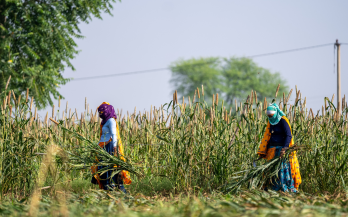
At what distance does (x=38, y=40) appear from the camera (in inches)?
459

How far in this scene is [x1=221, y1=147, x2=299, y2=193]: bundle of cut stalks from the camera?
396 centimetres

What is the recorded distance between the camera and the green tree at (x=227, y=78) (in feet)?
103

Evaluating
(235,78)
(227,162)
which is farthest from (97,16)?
(235,78)

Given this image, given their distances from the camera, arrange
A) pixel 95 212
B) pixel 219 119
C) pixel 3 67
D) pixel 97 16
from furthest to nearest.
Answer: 1. pixel 97 16
2. pixel 3 67
3. pixel 219 119
4. pixel 95 212

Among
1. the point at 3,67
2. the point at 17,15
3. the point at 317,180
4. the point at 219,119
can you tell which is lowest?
the point at 317,180

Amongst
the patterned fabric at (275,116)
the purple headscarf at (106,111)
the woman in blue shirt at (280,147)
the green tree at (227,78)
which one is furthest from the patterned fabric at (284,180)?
the green tree at (227,78)

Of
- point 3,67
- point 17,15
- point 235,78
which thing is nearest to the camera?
point 3,67

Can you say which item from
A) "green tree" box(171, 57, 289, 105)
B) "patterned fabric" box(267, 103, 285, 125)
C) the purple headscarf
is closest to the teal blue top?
Result: the purple headscarf

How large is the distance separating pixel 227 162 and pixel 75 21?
9824 millimetres

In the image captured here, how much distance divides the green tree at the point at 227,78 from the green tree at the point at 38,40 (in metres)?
19.6

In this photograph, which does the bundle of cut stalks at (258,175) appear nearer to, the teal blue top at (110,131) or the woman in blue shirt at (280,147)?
the woman in blue shirt at (280,147)

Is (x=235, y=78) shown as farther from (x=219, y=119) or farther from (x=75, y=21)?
(x=219, y=119)

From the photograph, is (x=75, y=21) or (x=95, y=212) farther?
(x=75, y=21)

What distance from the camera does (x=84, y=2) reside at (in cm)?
1214
